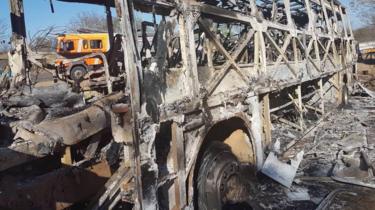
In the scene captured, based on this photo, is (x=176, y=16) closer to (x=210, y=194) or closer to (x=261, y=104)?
(x=210, y=194)

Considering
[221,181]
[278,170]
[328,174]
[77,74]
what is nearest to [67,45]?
[77,74]

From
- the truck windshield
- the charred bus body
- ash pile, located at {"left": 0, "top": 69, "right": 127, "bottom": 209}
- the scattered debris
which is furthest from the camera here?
the truck windshield

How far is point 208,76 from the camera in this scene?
3.96 metres

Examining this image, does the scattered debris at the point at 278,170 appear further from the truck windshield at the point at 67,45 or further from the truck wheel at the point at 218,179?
the truck windshield at the point at 67,45

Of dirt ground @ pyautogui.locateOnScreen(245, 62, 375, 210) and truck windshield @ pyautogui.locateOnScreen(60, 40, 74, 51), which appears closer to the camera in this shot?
dirt ground @ pyautogui.locateOnScreen(245, 62, 375, 210)

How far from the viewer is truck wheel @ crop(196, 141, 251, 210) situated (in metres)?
3.62

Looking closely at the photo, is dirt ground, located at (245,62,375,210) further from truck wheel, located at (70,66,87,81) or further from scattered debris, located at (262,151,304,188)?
→ truck wheel, located at (70,66,87,81)

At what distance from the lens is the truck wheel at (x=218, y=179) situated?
142 inches

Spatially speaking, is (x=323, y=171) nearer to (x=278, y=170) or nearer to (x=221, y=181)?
A: (x=278, y=170)

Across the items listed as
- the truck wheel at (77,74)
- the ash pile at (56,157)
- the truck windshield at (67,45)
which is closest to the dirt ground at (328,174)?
the ash pile at (56,157)

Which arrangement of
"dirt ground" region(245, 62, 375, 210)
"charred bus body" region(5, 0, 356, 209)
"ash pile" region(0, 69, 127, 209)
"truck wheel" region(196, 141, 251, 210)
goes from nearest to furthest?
"ash pile" region(0, 69, 127, 209)
"charred bus body" region(5, 0, 356, 209)
"truck wheel" region(196, 141, 251, 210)
"dirt ground" region(245, 62, 375, 210)

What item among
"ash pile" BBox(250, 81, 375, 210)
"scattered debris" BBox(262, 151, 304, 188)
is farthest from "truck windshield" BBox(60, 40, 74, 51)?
"scattered debris" BBox(262, 151, 304, 188)

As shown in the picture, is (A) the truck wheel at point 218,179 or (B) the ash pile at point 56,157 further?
(A) the truck wheel at point 218,179

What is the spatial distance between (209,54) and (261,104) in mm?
1406
